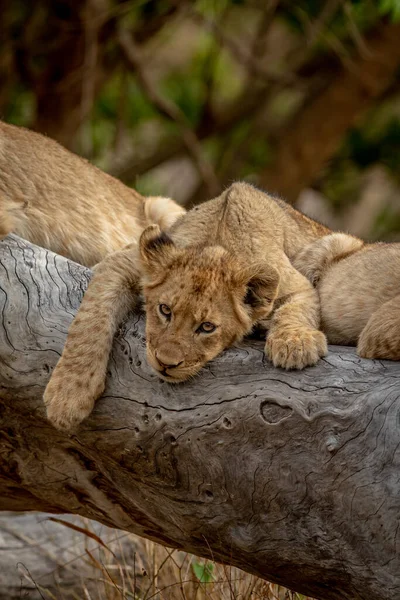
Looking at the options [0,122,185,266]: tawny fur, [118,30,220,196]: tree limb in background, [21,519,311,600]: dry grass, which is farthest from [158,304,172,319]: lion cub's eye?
[118,30,220,196]: tree limb in background

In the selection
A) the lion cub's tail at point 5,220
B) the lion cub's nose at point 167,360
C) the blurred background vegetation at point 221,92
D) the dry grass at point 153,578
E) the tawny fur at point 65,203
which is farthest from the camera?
the blurred background vegetation at point 221,92

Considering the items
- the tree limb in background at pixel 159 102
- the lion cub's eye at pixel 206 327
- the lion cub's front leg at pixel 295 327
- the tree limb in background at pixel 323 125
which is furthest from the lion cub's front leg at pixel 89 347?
the tree limb in background at pixel 323 125

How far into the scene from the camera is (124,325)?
4816mm

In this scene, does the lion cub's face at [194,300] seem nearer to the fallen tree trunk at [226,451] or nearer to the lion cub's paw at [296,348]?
the fallen tree trunk at [226,451]

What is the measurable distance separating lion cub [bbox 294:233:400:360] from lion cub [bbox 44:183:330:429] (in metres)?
0.13

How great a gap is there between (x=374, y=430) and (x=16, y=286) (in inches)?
76.2

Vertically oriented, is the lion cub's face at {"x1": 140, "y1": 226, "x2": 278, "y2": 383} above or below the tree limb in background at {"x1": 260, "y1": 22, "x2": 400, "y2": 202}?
below

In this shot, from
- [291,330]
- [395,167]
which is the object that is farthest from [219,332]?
[395,167]

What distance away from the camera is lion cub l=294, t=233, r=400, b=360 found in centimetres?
439

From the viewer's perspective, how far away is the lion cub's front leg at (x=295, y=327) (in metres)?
4.33

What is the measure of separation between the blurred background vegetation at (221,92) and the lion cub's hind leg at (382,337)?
4.64 meters

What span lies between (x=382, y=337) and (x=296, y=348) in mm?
380

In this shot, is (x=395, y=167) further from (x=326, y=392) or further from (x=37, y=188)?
(x=326, y=392)

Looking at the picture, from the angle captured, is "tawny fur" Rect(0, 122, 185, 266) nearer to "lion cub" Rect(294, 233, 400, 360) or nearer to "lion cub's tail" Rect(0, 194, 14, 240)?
"lion cub's tail" Rect(0, 194, 14, 240)
